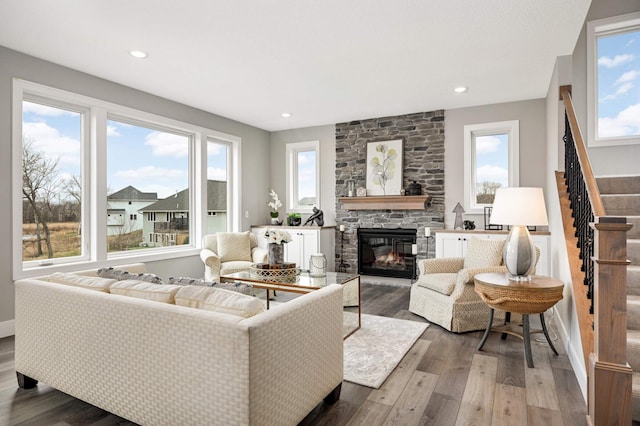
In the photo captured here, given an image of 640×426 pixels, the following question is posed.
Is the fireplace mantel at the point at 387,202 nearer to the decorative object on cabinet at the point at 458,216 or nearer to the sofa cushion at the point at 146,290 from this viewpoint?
the decorative object on cabinet at the point at 458,216

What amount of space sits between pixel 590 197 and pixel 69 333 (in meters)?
3.19

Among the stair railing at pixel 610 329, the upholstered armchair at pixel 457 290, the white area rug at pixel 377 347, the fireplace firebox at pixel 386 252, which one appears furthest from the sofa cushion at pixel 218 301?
the fireplace firebox at pixel 386 252

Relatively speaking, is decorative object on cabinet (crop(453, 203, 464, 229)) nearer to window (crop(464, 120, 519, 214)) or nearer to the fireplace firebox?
window (crop(464, 120, 519, 214))

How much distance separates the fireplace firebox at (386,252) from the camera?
19.2 ft

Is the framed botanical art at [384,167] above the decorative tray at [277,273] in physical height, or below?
above

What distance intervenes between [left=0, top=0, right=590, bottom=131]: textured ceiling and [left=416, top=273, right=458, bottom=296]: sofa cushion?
2137 millimetres

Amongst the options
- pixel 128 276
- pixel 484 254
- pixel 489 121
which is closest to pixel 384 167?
pixel 489 121

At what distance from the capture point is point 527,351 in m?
2.77

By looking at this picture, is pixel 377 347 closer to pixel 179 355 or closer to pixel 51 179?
pixel 179 355

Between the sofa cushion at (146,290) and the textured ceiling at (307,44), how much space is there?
196 cm

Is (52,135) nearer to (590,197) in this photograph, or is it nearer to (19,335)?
(19,335)

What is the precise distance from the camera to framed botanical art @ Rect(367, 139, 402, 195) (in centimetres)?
579

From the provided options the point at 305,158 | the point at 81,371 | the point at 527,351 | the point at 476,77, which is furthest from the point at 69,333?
the point at 305,158

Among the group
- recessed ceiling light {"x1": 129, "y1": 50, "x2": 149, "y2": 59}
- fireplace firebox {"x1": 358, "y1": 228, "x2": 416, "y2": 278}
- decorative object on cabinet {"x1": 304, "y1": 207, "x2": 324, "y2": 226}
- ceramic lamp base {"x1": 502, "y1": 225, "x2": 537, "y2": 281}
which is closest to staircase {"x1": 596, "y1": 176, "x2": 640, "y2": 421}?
ceramic lamp base {"x1": 502, "y1": 225, "x2": 537, "y2": 281}
